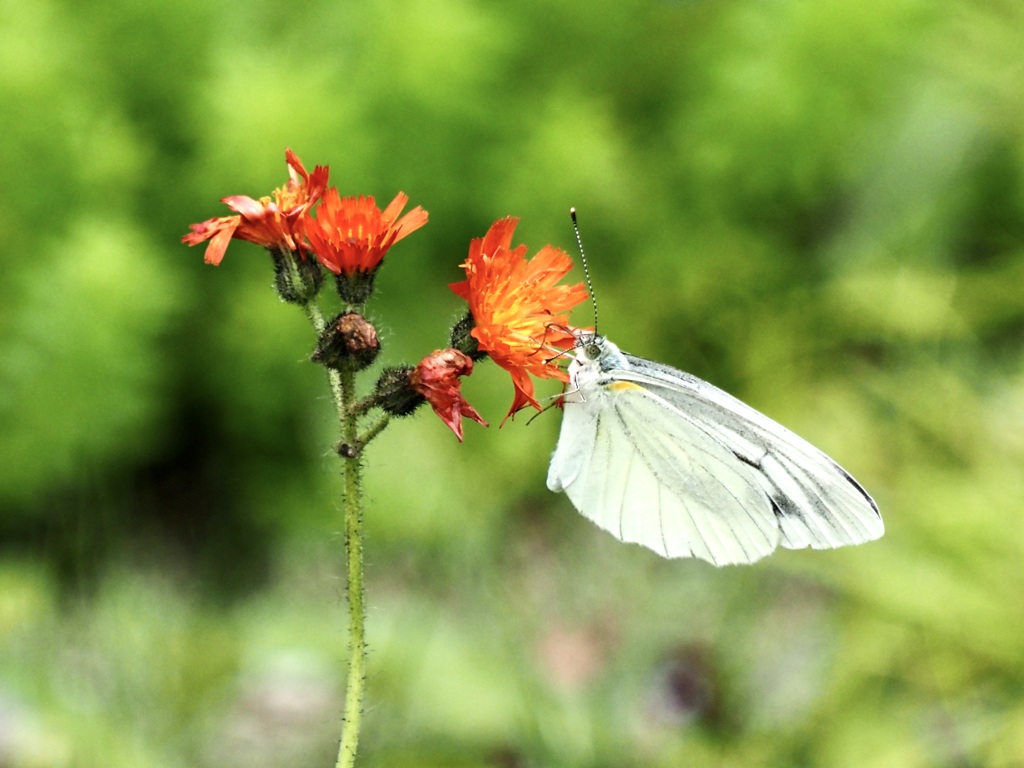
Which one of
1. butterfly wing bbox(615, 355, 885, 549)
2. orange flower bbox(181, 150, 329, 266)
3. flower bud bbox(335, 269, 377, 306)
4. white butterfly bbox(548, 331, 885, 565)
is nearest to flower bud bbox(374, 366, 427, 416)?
flower bud bbox(335, 269, 377, 306)

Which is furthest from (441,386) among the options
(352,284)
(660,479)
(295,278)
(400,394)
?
(660,479)

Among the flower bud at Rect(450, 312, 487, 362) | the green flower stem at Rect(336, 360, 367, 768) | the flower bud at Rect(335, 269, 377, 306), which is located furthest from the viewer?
the flower bud at Rect(450, 312, 487, 362)

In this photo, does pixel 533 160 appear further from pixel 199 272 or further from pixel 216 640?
pixel 216 640

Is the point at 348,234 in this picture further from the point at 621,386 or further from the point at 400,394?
the point at 621,386

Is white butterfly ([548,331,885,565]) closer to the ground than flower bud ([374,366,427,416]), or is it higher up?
higher up

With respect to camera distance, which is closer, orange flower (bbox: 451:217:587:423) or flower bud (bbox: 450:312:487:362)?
orange flower (bbox: 451:217:587:423)

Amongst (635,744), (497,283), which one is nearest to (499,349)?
(497,283)

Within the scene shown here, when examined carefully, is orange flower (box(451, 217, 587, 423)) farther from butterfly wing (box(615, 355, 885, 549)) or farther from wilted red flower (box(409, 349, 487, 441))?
butterfly wing (box(615, 355, 885, 549))

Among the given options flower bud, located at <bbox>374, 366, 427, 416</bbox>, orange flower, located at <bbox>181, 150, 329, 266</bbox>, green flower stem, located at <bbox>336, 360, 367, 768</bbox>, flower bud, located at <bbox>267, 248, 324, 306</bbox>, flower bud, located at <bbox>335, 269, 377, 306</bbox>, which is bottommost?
green flower stem, located at <bbox>336, 360, 367, 768</bbox>

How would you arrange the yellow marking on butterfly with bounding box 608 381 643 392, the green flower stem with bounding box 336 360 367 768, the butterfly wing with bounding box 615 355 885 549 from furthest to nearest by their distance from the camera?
the yellow marking on butterfly with bounding box 608 381 643 392 < the butterfly wing with bounding box 615 355 885 549 < the green flower stem with bounding box 336 360 367 768
